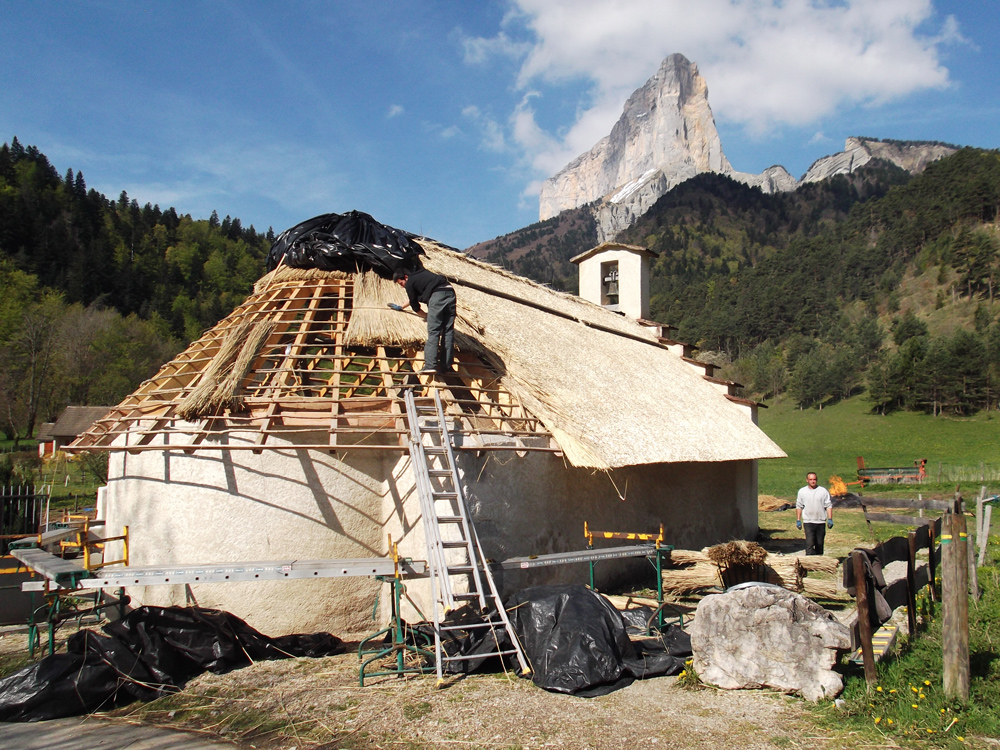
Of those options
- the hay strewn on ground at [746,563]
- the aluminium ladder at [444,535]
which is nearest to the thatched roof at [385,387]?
the aluminium ladder at [444,535]

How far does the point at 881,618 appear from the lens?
498 cm

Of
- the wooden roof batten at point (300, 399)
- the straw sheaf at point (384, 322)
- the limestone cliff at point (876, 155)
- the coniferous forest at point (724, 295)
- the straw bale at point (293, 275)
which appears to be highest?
the limestone cliff at point (876, 155)

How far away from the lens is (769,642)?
5121 millimetres

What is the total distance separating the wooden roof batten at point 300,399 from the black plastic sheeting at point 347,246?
28 cm

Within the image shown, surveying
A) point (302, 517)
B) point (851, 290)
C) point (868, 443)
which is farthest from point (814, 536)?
point (851, 290)

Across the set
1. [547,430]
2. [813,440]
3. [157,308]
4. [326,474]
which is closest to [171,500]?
[326,474]

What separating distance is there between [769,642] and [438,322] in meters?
4.68

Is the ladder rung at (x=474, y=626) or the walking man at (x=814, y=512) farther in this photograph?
the walking man at (x=814, y=512)

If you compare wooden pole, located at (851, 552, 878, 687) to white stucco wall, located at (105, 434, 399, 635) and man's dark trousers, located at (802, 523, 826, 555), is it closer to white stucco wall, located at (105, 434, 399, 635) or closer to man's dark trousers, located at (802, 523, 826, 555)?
white stucco wall, located at (105, 434, 399, 635)

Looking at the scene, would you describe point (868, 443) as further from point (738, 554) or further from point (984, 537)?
point (738, 554)

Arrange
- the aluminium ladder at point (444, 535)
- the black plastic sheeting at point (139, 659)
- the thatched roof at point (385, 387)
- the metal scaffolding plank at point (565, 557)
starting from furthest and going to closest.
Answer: the thatched roof at point (385, 387)
the metal scaffolding plank at point (565, 557)
the aluminium ladder at point (444, 535)
the black plastic sheeting at point (139, 659)

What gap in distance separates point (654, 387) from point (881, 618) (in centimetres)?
706

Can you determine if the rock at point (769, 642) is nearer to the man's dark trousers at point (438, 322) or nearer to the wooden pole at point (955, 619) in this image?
the wooden pole at point (955, 619)

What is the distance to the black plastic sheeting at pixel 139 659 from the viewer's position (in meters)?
5.06
